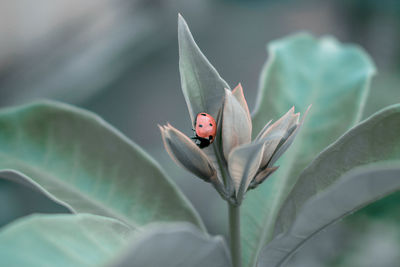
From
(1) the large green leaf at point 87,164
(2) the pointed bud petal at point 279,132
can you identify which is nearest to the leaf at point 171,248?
(2) the pointed bud petal at point 279,132

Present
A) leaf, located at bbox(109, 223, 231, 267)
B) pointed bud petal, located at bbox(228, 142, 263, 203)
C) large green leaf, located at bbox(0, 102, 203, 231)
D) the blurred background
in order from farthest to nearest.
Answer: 1. the blurred background
2. large green leaf, located at bbox(0, 102, 203, 231)
3. pointed bud petal, located at bbox(228, 142, 263, 203)
4. leaf, located at bbox(109, 223, 231, 267)

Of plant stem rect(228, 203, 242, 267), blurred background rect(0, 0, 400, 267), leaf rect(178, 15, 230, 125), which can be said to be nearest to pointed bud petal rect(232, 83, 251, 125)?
leaf rect(178, 15, 230, 125)

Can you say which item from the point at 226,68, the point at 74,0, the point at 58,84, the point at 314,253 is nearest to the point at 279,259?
the point at 314,253

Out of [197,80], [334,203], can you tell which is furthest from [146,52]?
[334,203]

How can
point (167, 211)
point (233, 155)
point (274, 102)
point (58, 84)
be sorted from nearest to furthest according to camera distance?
point (233, 155) < point (167, 211) < point (274, 102) < point (58, 84)

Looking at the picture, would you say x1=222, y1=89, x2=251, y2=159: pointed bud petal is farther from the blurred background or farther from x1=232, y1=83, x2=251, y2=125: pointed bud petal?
the blurred background

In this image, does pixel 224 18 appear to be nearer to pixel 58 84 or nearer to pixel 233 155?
pixel 58 84
